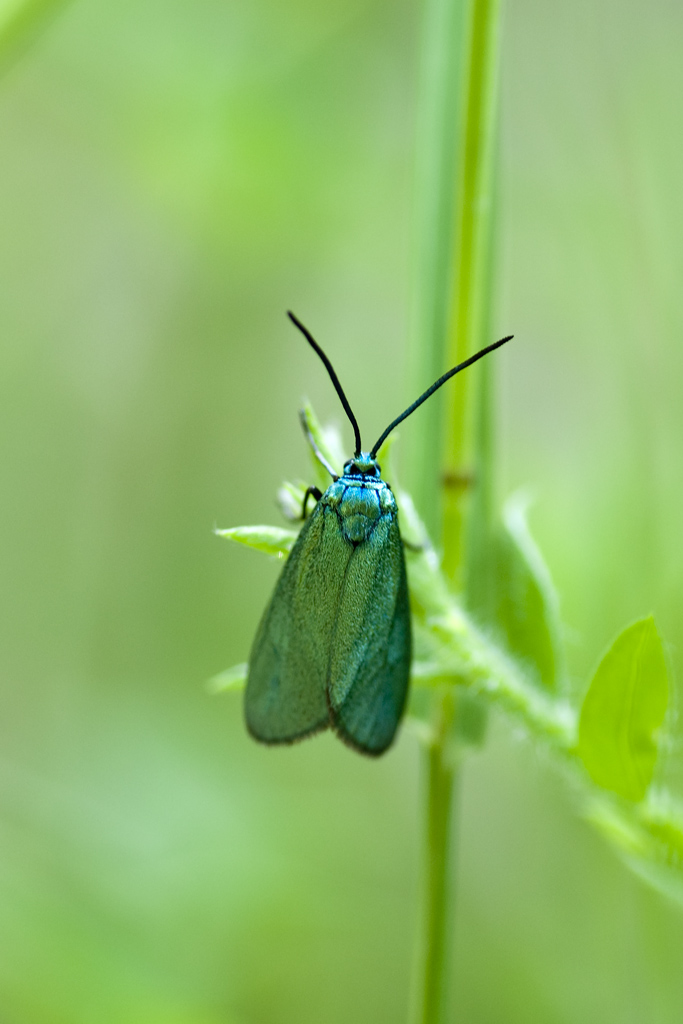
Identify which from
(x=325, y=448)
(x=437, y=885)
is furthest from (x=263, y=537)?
(x=437, y=885)

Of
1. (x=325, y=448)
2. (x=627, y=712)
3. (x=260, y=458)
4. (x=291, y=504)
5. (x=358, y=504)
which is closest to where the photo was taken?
(x=627, y=712)

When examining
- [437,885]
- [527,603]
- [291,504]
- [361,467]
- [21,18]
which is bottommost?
[437,885]

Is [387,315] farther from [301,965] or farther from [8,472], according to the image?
[301,965]

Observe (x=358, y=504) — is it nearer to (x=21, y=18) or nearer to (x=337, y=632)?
(x=337, y=632)

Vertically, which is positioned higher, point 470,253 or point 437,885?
point 470,253

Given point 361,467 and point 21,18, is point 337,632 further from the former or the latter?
point 21,18

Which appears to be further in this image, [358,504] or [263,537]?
[358,504]

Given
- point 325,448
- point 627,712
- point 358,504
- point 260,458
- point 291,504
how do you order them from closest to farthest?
point 627,712
point 325,448
point 291,504
point 358,504
point 260,458

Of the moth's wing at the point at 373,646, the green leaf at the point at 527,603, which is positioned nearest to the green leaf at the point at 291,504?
the moth's wing at the point at 373,646
